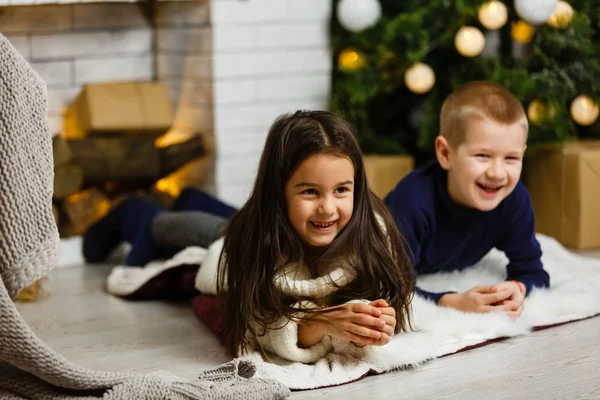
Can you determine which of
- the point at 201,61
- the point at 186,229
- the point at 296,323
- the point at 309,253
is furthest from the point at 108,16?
the point at 296,323

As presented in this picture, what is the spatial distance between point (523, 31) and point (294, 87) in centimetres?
70

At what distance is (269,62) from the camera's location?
2.67 m

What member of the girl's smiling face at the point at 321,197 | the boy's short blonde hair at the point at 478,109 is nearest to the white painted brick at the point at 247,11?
the boy's short blonde hair at the point at 478,109

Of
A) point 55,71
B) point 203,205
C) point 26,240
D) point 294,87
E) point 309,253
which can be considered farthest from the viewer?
point 294,87

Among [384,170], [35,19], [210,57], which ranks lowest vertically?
[384,170]

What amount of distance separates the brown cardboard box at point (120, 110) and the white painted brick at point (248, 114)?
0.16 m

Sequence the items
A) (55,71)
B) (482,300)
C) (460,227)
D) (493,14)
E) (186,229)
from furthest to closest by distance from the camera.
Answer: (55,71)
(493,14)
(186,229)
(460,227)
(482,300)

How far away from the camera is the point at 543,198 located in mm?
2646

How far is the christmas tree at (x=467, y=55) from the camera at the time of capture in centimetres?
252

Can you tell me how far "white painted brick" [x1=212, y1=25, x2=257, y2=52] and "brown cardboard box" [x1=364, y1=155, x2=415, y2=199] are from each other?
19.5 inches

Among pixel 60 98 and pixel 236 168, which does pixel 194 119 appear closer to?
pixel 236 168

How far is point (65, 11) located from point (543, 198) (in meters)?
1.52

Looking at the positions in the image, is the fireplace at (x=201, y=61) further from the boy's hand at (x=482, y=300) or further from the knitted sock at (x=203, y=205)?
the boy's hand at (x=482, y=300)

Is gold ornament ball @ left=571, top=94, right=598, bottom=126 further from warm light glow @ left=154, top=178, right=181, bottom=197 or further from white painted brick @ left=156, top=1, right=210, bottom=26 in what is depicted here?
warm light glow @ left=154, top=178, right=181, bottom=197
